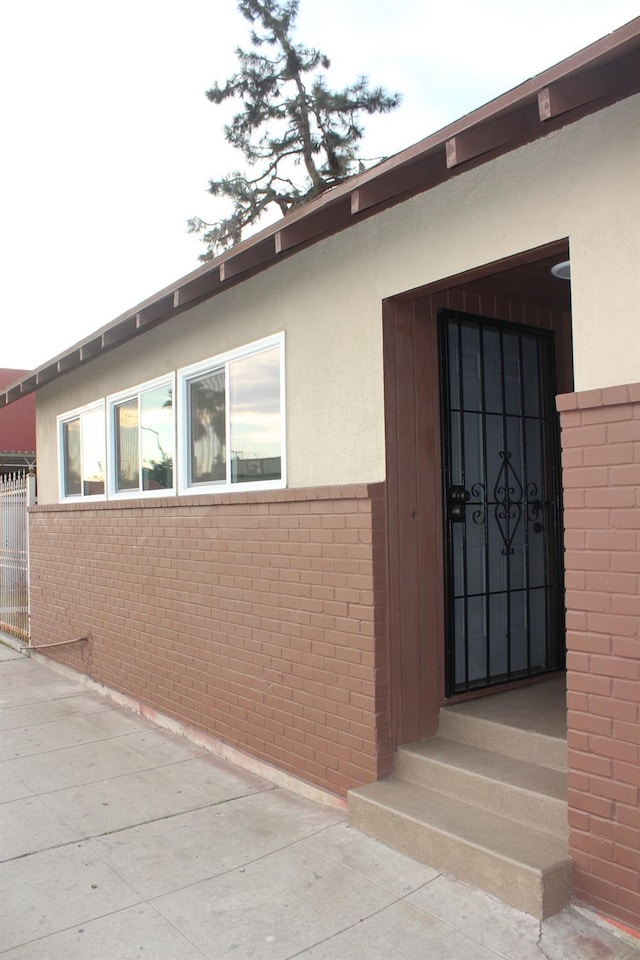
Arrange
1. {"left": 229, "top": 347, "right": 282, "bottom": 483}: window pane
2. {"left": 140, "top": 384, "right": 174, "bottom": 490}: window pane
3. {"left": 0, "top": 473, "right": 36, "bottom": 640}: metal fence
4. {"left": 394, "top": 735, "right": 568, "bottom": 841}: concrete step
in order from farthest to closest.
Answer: {"left": 0, "top": 473, "right": 36, "bottom": 640}: metal fence
{"left": 140, "top": 384, "right": 174, "bottom": 490}: window pane
{"left": 229, "top": 347, "right": 282, "bottom": 483}: window pane
{"left": 394, "top": 735, "right": 568, "bottom": 841}: concrete step

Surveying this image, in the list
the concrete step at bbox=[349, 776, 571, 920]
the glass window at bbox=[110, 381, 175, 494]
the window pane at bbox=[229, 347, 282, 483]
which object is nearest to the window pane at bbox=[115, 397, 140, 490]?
the glass window at bbox=[110, 381, 175, 494]

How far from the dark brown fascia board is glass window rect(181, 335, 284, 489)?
57 cm

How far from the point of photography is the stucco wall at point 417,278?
10.6 feet

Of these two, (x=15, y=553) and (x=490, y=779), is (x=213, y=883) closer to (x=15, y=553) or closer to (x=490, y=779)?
(x=490, y=779)

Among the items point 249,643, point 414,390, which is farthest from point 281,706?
point 414,390

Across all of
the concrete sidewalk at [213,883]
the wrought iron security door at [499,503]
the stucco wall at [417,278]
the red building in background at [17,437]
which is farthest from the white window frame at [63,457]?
the red building in background at [17,437]

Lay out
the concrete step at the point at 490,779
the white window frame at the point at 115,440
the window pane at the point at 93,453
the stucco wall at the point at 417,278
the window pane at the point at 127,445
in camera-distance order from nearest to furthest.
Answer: the stucco wall at the point at 417,278
the concrete step at the point at 490,779
the white window frame at the point at 115,440
the window pane at the point at 127,445
the window pane at the point at 93,453

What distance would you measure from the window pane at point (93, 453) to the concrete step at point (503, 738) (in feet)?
16.0

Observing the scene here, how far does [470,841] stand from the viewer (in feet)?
11.7

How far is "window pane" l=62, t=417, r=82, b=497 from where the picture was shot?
8.88m

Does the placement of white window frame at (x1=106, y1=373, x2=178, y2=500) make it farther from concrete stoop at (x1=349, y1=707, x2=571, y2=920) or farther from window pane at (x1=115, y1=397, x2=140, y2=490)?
concrete stoop at (x1=349, y1=707, x2=571, y2=920)

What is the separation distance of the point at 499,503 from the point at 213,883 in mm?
2869

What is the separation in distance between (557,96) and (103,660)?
6.61 meters

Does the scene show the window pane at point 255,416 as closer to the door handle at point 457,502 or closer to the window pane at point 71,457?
the door handle at point 457,502
